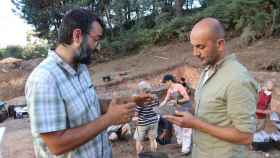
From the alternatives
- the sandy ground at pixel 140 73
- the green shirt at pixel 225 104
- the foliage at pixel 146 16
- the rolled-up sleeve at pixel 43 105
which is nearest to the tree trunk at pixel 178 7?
the foliage at pixel 146 16

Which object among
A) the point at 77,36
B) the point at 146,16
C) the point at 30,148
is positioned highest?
the point at 146,16

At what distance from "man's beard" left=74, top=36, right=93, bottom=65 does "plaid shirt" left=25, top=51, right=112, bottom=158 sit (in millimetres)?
72

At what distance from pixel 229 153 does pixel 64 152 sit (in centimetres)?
104

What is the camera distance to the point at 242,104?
1.87m

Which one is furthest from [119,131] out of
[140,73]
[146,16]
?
[146,16]

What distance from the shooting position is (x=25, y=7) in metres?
19.5

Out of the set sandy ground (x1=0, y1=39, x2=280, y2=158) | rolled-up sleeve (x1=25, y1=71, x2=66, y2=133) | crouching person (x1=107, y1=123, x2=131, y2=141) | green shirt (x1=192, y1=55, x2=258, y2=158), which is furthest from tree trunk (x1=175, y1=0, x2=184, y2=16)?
rolled-up sleeve (x1=25, y1=71, x2=66, y2=133)

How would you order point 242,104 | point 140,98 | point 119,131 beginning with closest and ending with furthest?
1. point 242,104
2. point 140,98
3. point 119,131

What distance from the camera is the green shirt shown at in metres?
1.89

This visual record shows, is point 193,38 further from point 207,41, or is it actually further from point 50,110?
point 50,110

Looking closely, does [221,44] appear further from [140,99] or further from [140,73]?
[140,73]

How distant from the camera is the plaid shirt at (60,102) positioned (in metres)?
1.74

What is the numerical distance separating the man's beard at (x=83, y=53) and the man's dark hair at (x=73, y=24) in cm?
6

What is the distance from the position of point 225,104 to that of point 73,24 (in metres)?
1.05
